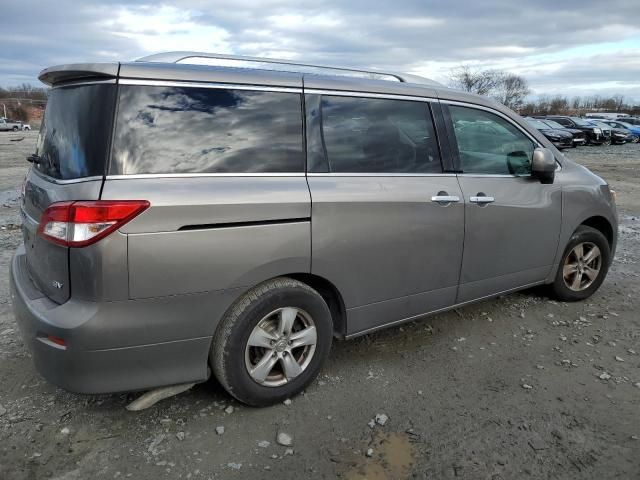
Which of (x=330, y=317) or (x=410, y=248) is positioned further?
(x=410, y=248)

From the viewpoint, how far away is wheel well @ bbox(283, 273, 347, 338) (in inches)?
119

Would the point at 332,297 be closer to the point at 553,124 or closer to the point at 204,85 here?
the point at 204,85

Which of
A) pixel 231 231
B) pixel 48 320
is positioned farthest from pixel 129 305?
pixel 231 231

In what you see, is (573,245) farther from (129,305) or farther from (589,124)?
(589,124)

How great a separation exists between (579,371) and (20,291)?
11.3 ft

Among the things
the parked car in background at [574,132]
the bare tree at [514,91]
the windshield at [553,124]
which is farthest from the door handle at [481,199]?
the bare tree at [514,91]

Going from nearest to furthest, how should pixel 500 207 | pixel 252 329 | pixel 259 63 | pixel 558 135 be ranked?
pixel 252 329
pixel 259 63
pixel 500 207
pixel 558 135

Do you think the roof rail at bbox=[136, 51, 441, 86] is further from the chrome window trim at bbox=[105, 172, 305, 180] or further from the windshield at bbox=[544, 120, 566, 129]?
the windshield at bbox=[544, 120, 566, 129]

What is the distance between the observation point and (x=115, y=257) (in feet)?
7.73

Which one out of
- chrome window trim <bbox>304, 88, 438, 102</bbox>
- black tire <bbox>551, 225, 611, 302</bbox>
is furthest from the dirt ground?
chrome window trim <bbox>304, 88, 438, 102</bbox>

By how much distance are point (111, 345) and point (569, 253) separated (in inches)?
147

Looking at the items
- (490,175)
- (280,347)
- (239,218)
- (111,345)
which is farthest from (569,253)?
(111,345)

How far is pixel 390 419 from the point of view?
2930 mm

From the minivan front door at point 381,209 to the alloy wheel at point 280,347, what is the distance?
29 centimetres
